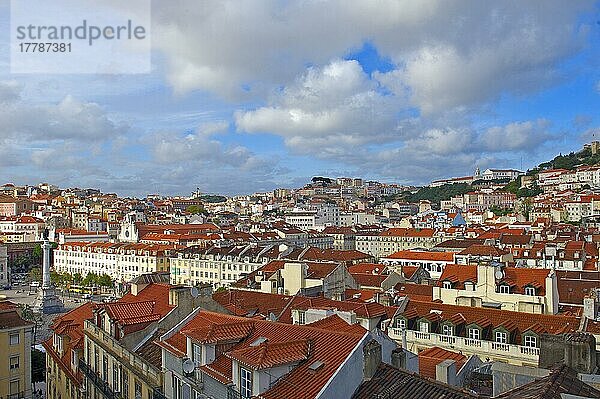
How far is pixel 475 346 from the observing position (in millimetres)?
25547

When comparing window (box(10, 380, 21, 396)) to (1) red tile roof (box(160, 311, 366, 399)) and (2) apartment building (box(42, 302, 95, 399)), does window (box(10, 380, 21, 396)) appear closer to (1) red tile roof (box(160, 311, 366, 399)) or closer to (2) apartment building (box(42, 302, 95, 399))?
(2) apartment building (box(42, 302, 95, 399))

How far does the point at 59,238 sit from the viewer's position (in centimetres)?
11250

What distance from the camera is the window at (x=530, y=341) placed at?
24250 mm

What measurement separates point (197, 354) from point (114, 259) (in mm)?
78191

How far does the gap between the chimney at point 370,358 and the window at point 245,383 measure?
2.44 metres

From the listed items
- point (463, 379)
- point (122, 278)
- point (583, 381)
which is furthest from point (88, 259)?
point (583, 381)

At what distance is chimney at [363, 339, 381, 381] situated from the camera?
41.9 ft

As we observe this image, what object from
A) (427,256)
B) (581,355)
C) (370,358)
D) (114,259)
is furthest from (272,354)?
(114,259)

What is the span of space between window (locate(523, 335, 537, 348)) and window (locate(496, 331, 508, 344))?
76 cm

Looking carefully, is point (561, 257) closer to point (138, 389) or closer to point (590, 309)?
point (590, 309)

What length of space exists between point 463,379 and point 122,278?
7548cm

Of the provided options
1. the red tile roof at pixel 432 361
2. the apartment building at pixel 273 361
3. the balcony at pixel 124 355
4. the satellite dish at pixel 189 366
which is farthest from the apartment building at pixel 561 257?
the satellite dish at pixel 189 366

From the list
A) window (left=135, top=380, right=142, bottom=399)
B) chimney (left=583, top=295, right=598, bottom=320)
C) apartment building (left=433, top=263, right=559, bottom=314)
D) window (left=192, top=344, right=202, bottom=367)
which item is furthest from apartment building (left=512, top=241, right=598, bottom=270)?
window (left=192, top=344, right=202, bottom=367)

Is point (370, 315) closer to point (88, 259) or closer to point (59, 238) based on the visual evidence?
point (88, 259)
